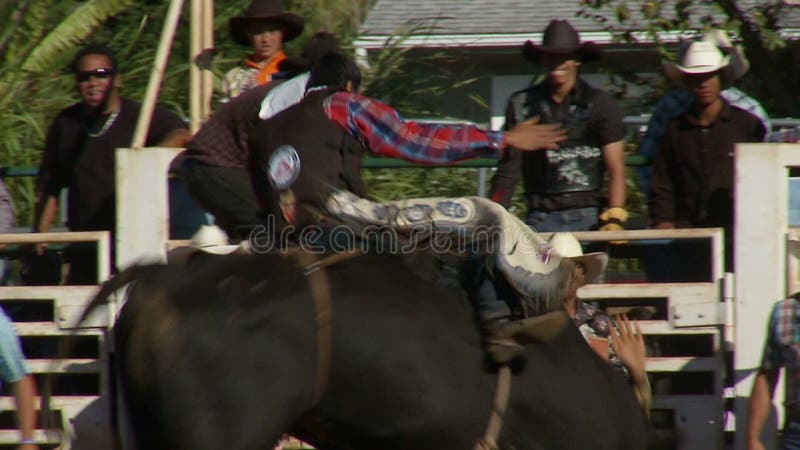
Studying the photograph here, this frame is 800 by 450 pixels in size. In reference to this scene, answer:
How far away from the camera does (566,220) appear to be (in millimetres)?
6594

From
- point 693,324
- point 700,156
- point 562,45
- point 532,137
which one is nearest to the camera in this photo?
point 532,137

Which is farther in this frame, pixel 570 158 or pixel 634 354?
pixel 570 158

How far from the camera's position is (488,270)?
15.1ft

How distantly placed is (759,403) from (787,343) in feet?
1.04

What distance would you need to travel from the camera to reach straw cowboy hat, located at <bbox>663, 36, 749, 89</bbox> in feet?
21.5

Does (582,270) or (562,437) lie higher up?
(582,270)

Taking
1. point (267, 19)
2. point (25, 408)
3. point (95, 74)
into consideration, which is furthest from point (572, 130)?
point (25, 408)

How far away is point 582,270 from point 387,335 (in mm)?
1492

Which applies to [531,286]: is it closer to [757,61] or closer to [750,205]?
[750,205]

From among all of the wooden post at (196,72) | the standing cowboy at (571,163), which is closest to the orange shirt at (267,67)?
the wooden post at (196,72)

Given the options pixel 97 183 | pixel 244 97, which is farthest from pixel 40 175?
pixel 244 97

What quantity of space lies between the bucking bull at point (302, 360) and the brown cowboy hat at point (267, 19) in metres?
2.96

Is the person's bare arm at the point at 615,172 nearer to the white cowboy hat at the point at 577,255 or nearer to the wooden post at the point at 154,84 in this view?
the white cowboy hat at the point at 577,255

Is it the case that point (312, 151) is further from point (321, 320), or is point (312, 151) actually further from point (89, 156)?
point (89, 156)
